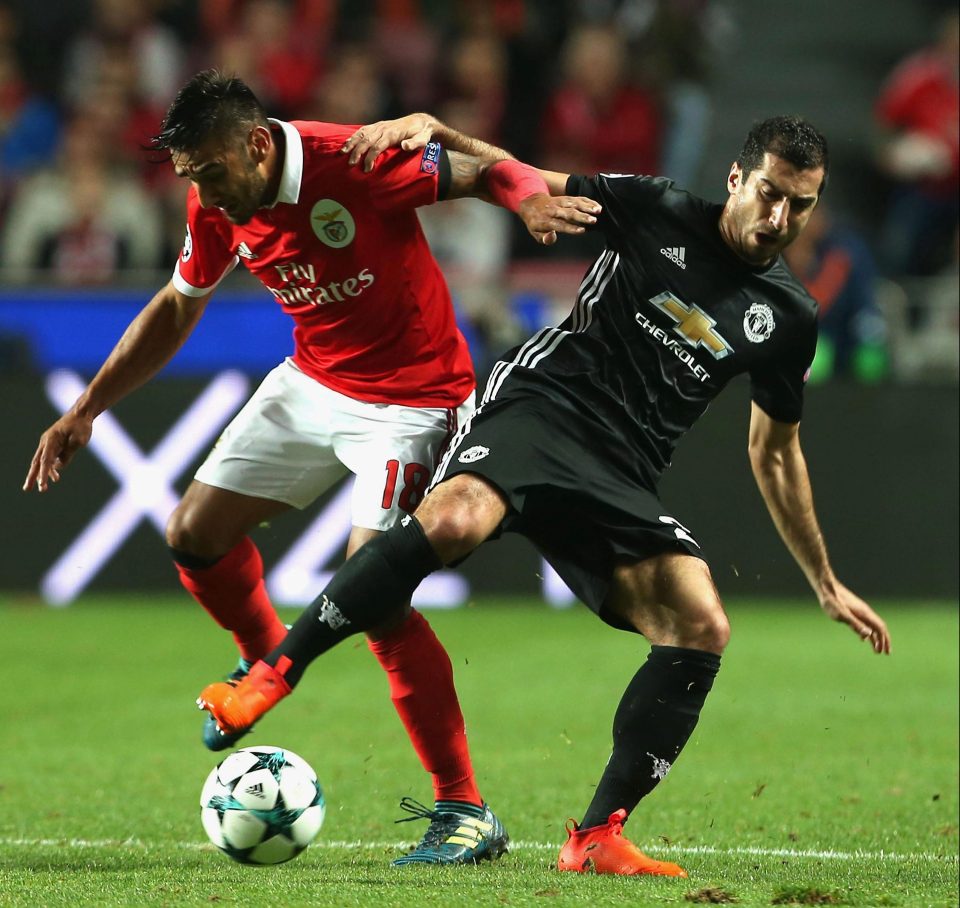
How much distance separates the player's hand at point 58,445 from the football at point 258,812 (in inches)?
45.3

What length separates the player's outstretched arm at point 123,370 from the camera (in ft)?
16.4

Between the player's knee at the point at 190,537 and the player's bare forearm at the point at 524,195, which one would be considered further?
the player's knee at the point at 190,537

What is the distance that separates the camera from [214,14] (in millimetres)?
14453

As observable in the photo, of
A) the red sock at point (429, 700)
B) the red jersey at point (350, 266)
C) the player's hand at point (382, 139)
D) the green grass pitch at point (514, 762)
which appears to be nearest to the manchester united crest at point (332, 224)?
the red jersey at point (350, 266)

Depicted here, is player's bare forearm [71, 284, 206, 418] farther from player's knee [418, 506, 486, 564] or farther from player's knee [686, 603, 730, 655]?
player's knee [686, 603, 730, 655]

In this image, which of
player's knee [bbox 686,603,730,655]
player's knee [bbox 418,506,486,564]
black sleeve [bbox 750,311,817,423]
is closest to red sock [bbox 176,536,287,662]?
player's knee [bbox 418,506,486,564]

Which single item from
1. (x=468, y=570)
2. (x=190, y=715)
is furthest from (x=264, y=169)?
(x=468, y=570)

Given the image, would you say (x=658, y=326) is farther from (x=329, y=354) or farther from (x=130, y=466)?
(x=130, y=466)

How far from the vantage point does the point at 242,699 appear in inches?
153

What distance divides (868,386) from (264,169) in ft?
22.2

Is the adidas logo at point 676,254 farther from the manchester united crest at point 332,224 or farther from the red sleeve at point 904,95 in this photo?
the red sleeve at point 904,95

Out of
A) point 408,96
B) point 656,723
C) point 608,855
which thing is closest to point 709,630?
point 656,723

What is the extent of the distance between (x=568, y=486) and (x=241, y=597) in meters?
1.38

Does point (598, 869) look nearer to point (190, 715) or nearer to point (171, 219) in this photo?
point (190, 715)
